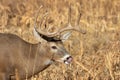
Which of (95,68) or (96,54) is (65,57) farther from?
(96,54)

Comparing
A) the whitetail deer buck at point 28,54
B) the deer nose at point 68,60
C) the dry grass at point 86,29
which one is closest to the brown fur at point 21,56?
the whitetail deer buck at point 28,54

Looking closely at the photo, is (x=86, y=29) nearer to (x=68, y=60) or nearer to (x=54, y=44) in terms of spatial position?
(x=54, y=44)

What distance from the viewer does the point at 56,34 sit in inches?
376

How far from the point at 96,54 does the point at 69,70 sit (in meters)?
1.18

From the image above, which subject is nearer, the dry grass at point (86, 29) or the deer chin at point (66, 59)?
the deer chin at point (66, 59)

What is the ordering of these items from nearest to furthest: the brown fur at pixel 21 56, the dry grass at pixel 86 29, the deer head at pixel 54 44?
the brown fur at pixel 21 56 < the deer head at pixel 54 44 < the dry grass at pixel 86 29

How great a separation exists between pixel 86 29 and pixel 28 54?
174 inches

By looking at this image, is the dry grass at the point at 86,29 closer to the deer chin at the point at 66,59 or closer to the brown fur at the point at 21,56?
the deer chin at the point at 66,59

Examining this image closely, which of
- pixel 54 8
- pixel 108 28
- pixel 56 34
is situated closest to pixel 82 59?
pixel 56 34

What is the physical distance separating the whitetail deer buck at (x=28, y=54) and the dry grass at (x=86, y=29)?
1.24 ft

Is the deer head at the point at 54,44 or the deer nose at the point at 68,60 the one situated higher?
the deer head at the point at 54,44

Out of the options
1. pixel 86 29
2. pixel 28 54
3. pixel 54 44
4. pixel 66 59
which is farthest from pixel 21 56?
pixel 86 29

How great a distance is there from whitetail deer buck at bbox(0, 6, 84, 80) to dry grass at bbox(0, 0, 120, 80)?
0.38 meters

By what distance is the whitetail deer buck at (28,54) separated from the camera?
9016 millimetres
